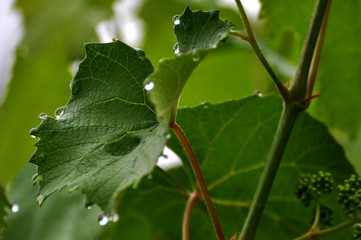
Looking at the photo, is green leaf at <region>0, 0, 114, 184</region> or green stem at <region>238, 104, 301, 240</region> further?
green leaf at <region>0, 0, 114, 184</region>

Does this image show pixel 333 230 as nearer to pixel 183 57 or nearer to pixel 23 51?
pixel 183 57

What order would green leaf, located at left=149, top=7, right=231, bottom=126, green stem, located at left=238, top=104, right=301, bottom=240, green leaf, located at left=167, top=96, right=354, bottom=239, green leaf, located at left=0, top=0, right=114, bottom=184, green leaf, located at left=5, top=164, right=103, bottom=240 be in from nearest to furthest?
green leaf, located at left=149, top=7, right=231, bottom=126
green stem, located at left=238, top=104, right=301, bottom=240
green leaf, located at left=167, top=96, right=354, bottom=239
green leaf, located at left=5, top=164, right=103, bottom=240
green leaf, located at left=0, top=0, right=114, bottom=184

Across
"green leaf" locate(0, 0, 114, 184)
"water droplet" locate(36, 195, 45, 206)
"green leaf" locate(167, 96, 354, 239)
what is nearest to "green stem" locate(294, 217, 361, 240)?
"green leaf" locate(167, 96, 354, 239)

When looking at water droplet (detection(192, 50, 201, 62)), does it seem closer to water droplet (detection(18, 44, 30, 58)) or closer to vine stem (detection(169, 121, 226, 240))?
vine stem (detection(169, 121, 226, 240))

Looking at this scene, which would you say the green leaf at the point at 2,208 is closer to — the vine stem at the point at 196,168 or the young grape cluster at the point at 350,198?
the vine stem at the point at 196,168

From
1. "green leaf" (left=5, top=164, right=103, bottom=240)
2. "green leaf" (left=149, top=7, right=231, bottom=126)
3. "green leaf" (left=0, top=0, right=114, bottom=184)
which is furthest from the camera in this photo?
"green leaf" (left=0, top=0, right=114, bottom=184)

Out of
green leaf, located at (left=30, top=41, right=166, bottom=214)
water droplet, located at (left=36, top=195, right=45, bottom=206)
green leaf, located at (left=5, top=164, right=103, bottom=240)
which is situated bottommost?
green leaf, located at (left=5, top=164, right=103, bottom=240)

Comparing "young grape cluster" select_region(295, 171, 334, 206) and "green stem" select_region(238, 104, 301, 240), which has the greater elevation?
"green stem" select_region(238, 104, 301, 240)
